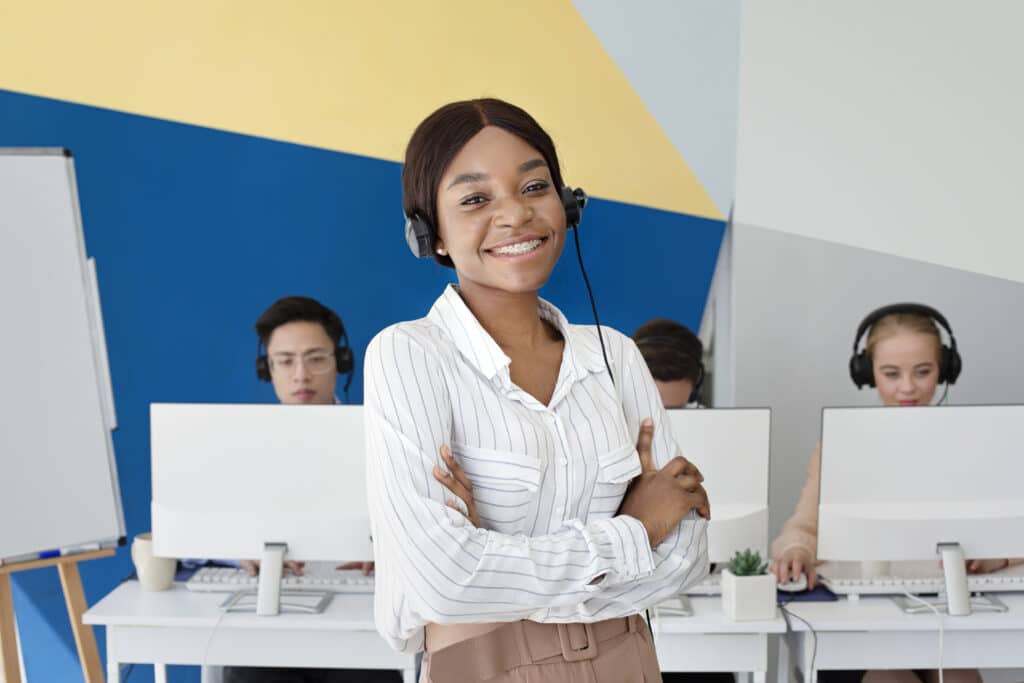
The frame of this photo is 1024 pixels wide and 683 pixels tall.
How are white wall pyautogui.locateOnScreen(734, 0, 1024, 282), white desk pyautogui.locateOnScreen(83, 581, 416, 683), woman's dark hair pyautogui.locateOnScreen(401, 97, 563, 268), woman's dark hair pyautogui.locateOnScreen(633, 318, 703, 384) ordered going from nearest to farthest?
woman's dark hair pyautogui.locateOnScreen(401, 97, 563, 268) < white desk pyautogui.locateOnScreen(83, 581, 416, 683) < woman's dark hair pyautogui.locateOnScreen(633, 318, 703, 384) < white wall pyautogui.locateOnScreen(734, 0, 1024, 282)

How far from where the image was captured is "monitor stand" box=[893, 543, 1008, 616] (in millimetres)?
2385

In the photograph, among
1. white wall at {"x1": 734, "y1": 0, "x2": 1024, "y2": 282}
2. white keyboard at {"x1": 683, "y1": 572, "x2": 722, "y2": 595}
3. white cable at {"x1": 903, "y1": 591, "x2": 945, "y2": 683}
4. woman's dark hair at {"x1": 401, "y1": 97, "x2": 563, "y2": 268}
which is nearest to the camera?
woman's dark hair at {"x1": 401, "y1": 97, "x2": 563, "y2": 268}

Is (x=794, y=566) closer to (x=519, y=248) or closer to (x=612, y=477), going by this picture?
(x=612, y=477)

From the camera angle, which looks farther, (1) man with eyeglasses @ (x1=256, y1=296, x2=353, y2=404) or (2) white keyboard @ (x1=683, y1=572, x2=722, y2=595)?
(1) man with eyeglasses @ (x1=256, y1=296, x2=353, y2=404)

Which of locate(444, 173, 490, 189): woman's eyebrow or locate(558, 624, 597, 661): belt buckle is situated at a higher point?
locate(444, 173, 490, 189): woman's eyebrow

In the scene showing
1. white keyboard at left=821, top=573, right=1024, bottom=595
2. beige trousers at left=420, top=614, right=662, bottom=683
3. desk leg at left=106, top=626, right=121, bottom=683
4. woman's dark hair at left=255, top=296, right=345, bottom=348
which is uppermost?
woman's dark hair at left=255, top=296, right=345, bottom=348

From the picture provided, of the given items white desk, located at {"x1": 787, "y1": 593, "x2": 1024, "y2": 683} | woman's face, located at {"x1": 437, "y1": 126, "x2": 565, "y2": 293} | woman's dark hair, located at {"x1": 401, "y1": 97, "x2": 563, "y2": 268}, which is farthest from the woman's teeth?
white desk, located at {"x1": 787, "y1": 593, "x2": 1024, "y2": 683}

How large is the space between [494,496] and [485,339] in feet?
0.63

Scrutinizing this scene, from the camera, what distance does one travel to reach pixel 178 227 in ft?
12.9

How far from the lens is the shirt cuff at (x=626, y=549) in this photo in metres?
1.17

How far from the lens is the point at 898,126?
12.7 ft

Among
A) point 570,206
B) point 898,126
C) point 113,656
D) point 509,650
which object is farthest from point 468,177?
point 898,126

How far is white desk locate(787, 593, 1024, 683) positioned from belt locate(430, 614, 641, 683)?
1.43m

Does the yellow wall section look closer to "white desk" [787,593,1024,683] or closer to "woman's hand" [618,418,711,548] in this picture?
"white desk" [787,593,1024,683]
